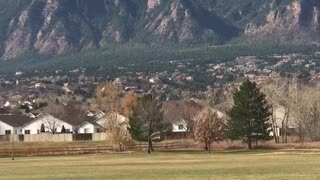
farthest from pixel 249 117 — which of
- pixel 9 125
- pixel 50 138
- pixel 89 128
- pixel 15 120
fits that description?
pixel 15 120

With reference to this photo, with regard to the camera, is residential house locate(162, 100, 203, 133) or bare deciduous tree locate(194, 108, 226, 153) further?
residential house locate(162, 100, 203, 133)

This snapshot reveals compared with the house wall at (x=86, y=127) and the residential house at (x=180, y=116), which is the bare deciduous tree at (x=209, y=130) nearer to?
the residential house at (x=180, y=116)

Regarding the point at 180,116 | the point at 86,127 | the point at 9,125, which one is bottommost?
the point at 86,127

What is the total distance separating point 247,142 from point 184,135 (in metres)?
42.6

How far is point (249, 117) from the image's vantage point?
126188 mm

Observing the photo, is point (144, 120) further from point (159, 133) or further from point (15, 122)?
point (15, 122)

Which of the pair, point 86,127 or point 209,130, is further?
point 86,127

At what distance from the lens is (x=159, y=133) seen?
5330 inches

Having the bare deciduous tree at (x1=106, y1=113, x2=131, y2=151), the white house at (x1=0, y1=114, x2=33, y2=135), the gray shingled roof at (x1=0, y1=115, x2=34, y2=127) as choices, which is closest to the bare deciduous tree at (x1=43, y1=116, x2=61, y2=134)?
the gray shingled roof at (x1=0, y1=115, x2=34, y2=127)

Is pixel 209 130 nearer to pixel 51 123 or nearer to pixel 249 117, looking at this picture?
pixel 249 117

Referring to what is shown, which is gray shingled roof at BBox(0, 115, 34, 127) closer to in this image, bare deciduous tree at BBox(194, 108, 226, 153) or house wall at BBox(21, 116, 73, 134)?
house wall at BBox(21, 116, 73, 134)

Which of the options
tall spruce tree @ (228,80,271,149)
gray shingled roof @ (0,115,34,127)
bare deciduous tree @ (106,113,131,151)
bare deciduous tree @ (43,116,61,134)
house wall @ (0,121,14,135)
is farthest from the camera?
bare deciduous tree @ (43,116,61,134)

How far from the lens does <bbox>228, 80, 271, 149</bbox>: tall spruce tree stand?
125812 millimetres

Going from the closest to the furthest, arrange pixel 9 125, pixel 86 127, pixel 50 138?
pixel 50 138 < pixel 9 125 < pixel 86 127
